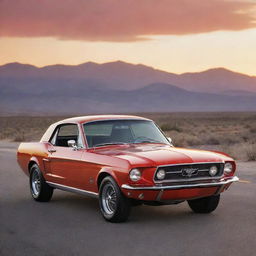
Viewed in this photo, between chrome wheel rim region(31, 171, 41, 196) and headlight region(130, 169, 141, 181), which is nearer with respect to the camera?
headlight region(130, 169, 141, 181)

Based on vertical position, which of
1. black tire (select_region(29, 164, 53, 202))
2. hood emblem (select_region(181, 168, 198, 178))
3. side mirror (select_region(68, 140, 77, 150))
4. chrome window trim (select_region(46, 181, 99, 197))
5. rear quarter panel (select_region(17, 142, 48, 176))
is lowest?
black tire (select_region(29, 164, 53, 202))

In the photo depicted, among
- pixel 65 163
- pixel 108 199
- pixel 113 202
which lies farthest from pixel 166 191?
pixel 65 163

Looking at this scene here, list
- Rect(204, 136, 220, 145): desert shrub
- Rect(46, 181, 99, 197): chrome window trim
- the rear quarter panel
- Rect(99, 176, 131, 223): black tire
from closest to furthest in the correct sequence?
Rect(99, 176, 131, 223): black tire < Rect(46, 181, 99, 197): chrome window trim < the rear quarter panel < Rect(204, 136, 220, 145): desert shrub

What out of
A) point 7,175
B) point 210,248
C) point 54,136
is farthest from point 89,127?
point 7,175

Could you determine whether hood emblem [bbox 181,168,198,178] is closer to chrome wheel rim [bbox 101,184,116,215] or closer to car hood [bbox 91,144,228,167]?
car hood [bbox 91,144,228,167]

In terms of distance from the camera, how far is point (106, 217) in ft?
29.9

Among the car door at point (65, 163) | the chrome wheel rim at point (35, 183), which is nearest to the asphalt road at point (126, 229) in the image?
the chrome wheel rim at point (35, 183)

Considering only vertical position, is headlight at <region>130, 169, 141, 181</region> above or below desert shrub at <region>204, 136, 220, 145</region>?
above

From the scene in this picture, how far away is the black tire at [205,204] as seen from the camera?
968cm

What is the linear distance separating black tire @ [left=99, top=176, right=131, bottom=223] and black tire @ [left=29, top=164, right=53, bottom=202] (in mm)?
2421

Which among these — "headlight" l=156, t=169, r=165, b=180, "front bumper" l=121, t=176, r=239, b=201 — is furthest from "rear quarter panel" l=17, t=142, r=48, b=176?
"headlight" l=156, t=169, r=165, b=180

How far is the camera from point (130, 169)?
338 inches

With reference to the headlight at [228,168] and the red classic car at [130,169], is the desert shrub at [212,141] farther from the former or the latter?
the headlight at [228,168]

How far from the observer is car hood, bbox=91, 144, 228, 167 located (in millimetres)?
8695
